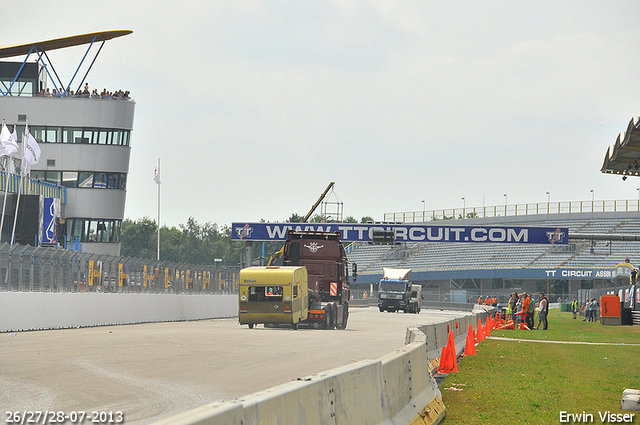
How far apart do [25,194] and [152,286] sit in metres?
25.2

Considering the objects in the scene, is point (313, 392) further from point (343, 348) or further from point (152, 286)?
point (152, 286)

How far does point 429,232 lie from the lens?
66750 mm

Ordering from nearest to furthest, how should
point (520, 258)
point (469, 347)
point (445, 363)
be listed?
1. point (445, 363)
2. point (469, 347)
3. point (520, 258)

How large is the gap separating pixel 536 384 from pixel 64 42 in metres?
55.5

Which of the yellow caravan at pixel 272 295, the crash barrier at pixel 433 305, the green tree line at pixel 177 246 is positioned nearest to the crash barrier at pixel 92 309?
the yellow caravan at pixel 272 295

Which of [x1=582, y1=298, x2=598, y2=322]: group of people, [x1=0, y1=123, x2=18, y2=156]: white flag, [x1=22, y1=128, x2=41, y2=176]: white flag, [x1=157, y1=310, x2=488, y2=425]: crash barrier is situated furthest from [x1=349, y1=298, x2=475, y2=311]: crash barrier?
[x1=157, y1=310, x2=488, y2=425]: crash barrier

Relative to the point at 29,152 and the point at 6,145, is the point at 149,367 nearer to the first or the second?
the point at 6,145

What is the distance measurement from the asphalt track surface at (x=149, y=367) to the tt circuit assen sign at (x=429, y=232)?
40114 millimetres

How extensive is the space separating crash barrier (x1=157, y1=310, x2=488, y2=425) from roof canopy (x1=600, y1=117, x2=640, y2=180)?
657cm

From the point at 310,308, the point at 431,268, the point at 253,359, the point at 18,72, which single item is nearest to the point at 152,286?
the point at 310,308

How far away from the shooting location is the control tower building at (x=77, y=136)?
62.8m

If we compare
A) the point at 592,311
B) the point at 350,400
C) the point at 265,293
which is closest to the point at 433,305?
the point at 592,311

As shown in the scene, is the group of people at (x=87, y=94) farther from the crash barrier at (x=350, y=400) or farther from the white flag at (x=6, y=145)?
the crash barrier at (x=350, y=400)

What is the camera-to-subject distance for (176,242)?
17888cm
